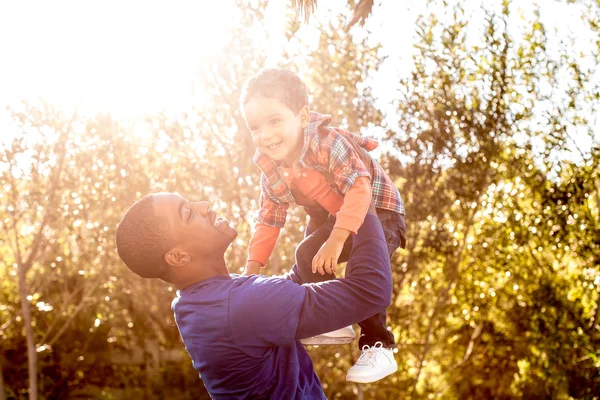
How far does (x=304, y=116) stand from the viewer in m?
2.55

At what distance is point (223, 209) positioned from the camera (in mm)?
7246

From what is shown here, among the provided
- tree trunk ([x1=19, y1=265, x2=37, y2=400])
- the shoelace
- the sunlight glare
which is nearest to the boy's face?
the shoelace

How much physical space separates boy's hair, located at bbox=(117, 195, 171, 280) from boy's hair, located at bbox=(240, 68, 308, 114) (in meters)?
0.53

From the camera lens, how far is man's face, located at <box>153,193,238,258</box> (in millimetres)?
2311

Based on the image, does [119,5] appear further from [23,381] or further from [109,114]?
[23,381]

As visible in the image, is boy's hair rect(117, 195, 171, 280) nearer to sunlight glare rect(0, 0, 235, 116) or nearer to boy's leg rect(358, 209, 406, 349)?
boy's leg rect(358, 209, 406, 349)

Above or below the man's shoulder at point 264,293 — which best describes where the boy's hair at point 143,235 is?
above

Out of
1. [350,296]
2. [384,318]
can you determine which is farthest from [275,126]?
[384,318]

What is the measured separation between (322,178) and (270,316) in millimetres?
609

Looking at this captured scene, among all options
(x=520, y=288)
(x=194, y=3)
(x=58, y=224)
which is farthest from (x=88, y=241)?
(x=520, y=288)

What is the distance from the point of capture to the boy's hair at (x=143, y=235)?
2.28 m

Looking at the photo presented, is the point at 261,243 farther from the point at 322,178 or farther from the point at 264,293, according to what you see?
the point at 264,293

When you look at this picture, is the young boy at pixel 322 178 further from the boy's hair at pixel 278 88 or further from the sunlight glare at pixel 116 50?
the sunlight glare at pixel 116 50

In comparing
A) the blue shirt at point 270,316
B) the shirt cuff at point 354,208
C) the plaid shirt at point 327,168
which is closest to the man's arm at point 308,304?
the blue shirt at point 270,316
